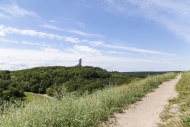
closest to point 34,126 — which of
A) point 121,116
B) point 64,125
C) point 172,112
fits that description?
point 64,125

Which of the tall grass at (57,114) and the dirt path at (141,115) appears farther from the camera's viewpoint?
→ the dirt path at (141,115)

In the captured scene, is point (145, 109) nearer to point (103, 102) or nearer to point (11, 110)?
point (103, 102)

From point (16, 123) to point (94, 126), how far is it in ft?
6.66

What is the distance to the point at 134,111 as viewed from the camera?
28.6ft

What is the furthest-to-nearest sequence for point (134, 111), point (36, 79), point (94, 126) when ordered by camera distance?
1. point (36, 79)
2. point (134, 111)
3. point (94, 126)

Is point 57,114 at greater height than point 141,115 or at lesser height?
greater

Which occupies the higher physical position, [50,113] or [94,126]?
[50,113]

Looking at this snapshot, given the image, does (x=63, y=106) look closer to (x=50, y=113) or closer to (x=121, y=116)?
(x=50, y=113)

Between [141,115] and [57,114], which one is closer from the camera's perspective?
[57,114]

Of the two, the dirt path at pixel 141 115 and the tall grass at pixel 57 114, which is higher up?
the tall grass at pixel 57 114

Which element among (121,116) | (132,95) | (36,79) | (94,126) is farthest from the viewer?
(36,79)

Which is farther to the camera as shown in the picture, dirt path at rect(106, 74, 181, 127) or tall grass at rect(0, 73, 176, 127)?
dirt path at rect(106, 74, 181, 127)

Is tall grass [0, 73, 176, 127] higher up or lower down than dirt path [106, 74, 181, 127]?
higher up

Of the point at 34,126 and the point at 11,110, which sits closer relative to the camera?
the point at 34,126
